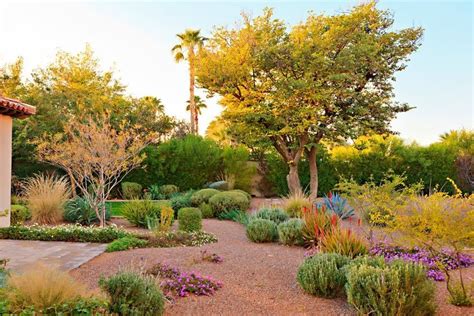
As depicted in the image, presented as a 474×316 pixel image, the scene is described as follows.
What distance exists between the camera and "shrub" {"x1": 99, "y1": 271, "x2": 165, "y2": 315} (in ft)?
12.3

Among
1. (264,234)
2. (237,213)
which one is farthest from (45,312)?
(237,213)

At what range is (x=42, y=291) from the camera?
138 inches

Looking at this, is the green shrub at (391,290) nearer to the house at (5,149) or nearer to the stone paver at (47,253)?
the stone paver at (47,253)

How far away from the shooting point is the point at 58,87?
24844 millimetres

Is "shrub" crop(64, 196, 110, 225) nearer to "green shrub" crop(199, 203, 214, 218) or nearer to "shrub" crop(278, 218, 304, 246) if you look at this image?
"green shrub" crop(199, 203, 214, 218)

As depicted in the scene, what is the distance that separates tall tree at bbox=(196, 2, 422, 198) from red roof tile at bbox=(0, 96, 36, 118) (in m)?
9.49

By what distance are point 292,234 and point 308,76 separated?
9941 mm

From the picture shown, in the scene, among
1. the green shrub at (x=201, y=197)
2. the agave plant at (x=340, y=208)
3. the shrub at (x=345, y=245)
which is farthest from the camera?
the green shrub at (x=201, y=197)

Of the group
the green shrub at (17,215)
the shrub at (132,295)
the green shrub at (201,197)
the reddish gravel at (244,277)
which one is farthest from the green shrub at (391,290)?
the green shrub at (201,197)

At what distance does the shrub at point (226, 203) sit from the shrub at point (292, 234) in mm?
4585

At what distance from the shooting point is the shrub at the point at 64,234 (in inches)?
327

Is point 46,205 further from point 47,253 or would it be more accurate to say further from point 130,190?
point 130,190

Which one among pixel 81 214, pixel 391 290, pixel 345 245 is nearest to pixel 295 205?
pixel 345 245

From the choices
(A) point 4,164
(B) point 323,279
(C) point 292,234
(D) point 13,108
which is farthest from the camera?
(A) point 4,164
